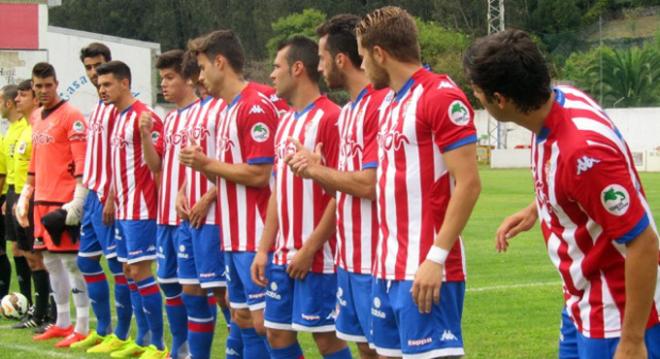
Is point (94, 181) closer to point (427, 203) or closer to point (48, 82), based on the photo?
point (48, 82)

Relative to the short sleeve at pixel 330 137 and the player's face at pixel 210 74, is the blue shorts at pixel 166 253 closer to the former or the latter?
the player's face at pixel 210 74

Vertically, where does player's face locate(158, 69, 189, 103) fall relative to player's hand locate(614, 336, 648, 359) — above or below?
above

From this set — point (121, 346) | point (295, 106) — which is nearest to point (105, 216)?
point (121, 346)

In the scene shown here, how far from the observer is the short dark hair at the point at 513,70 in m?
4.06

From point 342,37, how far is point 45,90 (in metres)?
5.04

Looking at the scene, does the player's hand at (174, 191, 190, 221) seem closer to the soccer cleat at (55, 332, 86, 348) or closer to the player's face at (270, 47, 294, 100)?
the player's face at (270, 47, 294, 100)

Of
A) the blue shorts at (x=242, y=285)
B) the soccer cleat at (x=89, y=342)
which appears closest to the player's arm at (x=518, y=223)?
the blue shorts at (x=242, y=285)

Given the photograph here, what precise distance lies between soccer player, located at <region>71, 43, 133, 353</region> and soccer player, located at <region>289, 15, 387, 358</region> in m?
3.74

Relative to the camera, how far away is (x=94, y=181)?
9539mm

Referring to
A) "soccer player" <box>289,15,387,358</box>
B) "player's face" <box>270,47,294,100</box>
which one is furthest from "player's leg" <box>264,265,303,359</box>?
"player's face" <box>270,47,294,100</box>

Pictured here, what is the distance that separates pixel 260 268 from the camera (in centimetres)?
661

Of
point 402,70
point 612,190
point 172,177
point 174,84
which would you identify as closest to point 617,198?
point 612,190

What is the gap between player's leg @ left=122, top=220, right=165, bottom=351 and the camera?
29.3 ft

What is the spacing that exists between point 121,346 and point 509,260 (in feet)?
23.3
